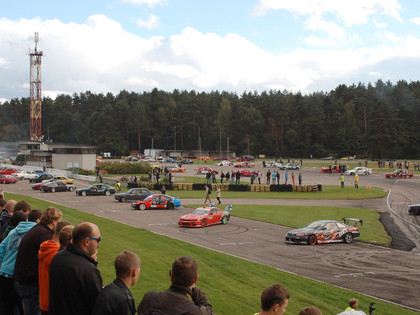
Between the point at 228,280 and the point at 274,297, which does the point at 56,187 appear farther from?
the point at 274,297

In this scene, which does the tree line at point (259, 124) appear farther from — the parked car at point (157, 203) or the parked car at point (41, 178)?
the parked car at point (157, 203)

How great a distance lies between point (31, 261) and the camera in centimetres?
655

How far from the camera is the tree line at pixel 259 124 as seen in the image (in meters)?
127

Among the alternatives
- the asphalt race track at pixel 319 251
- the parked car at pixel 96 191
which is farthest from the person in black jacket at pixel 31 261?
the parked car at pixel 96 191

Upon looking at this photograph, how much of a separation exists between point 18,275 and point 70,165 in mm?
70414

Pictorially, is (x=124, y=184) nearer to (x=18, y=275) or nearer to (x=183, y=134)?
(x=18, y=275)

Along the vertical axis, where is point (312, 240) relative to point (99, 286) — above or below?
below

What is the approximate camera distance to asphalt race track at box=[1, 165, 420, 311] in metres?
15.3

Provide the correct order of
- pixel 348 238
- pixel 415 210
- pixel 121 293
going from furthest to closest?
pixel 415 210, pixel 348 238, pixel 121 293

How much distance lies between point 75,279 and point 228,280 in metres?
9.59

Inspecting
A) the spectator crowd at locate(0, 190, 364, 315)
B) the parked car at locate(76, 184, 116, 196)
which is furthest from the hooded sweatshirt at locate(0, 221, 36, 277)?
the parked car at locate(76, 184, 116, 196)

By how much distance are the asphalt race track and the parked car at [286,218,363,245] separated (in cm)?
42

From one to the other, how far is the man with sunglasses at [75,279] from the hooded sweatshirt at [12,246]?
2236 millimetres

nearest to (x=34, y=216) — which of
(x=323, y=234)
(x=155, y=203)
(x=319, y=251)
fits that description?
(x=319, y=251)
